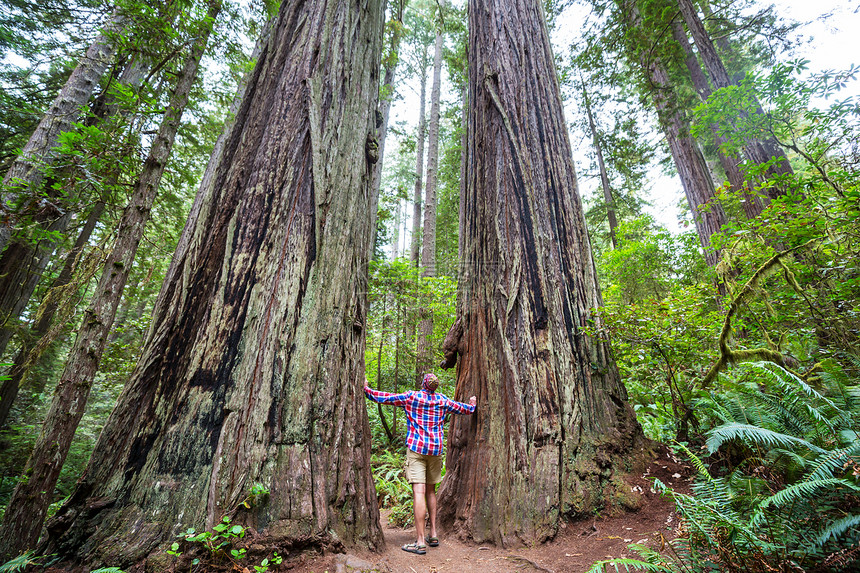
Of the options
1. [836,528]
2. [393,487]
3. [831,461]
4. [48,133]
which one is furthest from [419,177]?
[836,528]

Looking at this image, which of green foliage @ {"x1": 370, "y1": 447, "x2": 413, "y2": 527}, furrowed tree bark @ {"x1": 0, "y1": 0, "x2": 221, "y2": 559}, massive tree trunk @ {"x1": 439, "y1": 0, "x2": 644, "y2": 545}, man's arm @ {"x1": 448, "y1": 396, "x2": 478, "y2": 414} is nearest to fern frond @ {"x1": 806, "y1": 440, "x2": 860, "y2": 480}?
massive tree trunk @ {"x1": 439, "y1": 0, "x2": 644, "y2": 545}

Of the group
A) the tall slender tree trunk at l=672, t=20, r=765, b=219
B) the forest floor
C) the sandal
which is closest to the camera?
the forest floor

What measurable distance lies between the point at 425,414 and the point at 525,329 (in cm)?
139

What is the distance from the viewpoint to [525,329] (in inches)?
140

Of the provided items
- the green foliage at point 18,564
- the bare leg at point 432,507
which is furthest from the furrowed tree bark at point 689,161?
the green foliage at point 18,564

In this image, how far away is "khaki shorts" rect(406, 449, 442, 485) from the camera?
372cm

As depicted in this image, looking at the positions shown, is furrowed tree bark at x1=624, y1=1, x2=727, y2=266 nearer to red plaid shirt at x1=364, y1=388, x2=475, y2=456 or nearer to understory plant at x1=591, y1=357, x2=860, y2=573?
understory plant at x1=591, y1=357, x2=860, y2=573

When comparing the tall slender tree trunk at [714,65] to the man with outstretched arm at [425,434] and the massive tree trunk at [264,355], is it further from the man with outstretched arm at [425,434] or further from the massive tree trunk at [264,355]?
the massive tree trunk at [264,355]

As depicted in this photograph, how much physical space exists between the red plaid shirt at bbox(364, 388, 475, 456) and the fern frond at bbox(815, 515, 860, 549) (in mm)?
2522

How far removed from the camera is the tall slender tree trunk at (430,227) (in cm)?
770

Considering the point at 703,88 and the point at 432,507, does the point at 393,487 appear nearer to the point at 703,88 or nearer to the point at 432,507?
the point at 432,507

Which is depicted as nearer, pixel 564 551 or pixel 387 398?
pixel 564 551

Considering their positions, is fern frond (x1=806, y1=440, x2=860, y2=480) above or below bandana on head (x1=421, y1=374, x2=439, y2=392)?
below

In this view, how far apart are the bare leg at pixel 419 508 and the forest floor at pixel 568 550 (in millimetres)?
164
